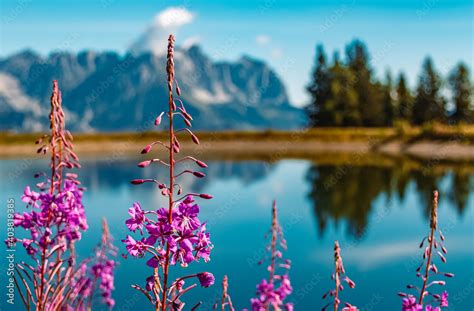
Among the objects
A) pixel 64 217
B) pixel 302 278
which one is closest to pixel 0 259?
pixel 302 278

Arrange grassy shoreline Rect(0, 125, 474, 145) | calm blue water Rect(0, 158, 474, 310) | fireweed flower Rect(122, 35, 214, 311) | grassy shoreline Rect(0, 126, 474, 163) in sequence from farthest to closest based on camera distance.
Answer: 1. grassy shoreline Rect(0, 125, 474, 145)
2. grassy shoreline Rect(0, 126, 474, 163)
3. calm blue water Rect(0, 158, 474, 310)
4. fireweed flower Rect(122, 35, 214, 311)

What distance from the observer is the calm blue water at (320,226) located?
1697cm

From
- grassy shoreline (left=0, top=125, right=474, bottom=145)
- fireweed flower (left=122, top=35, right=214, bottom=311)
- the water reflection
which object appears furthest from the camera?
grassy shoreline (left=0, top=125, right=474, bottom=145)

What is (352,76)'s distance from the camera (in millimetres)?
114500

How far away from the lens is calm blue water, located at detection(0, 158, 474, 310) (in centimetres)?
1697

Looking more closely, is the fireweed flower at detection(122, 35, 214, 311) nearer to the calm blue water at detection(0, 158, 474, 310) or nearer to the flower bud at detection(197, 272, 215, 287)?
the flower bud at detection(197, 272, 215, 287)

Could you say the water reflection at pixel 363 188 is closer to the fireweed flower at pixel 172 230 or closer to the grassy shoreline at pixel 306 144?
the grassy shoreline at pixel 306 144

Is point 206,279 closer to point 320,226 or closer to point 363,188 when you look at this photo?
point 320,226

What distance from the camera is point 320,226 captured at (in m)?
26.8

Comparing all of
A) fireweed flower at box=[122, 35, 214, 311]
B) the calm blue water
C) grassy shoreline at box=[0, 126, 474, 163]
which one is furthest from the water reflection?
fireweed flower at box=[122, 35, 214, 311]

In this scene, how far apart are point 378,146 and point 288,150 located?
620 inches

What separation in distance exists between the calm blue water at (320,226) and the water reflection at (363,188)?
0.08 meters

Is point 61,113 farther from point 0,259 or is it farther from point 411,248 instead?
point 411,248

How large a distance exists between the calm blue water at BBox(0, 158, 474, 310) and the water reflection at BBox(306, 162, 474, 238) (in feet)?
0.26
